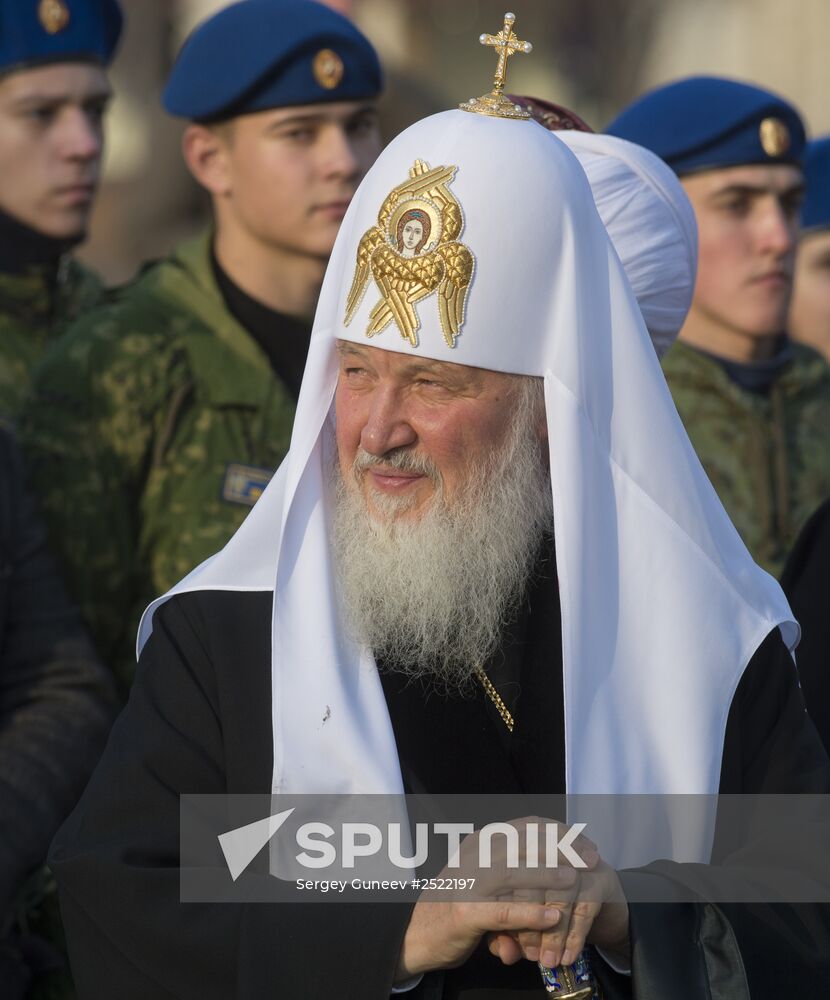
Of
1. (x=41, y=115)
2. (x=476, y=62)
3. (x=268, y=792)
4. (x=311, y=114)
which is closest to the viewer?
(x=268, y=792)

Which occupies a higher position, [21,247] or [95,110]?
[95,110]

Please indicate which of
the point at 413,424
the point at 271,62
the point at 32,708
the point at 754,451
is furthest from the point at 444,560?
the point at 754,451

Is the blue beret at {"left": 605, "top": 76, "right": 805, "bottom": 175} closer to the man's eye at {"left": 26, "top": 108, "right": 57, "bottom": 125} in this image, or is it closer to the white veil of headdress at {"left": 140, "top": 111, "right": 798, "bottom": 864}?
the man's eye at {"left": 26, "top": 108, "right": 57, "bottom": 125}

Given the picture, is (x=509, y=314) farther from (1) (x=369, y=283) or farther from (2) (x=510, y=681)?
(2) (x=510, y=681)

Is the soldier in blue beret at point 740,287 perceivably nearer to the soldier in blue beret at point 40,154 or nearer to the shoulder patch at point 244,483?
the shoulder patch at point 244,483

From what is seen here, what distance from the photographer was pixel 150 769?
10.8 ft

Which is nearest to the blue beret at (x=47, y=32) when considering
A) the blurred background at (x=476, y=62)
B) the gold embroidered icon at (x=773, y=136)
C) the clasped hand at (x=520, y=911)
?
the gold embroidered icon at (x=773, y=136)

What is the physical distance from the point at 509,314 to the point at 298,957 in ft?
4.20

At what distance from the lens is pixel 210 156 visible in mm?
6262

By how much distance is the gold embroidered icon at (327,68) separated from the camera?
6.00 m

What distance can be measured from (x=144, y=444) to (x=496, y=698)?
87.1 inches

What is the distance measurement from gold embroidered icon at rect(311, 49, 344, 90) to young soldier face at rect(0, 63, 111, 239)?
885mm

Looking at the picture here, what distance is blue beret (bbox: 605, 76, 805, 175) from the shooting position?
20.8 ft

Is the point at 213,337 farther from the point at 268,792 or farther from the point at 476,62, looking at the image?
the point at 476,62
